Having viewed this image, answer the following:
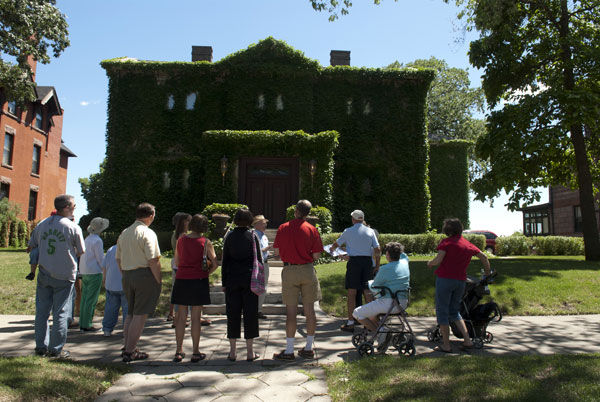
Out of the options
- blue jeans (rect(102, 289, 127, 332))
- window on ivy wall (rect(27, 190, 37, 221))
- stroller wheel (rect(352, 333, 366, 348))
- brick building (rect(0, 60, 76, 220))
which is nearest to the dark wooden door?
blue jeans (rect(102, 289, 127, 332))

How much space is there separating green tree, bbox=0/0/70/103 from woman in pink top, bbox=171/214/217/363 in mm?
16567

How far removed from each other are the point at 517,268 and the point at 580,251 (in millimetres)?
14985

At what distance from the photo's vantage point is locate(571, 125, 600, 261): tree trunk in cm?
1535

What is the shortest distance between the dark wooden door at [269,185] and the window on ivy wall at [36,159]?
758 inches

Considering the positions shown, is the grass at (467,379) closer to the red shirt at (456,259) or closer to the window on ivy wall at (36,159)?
the red shirt at (456,259)

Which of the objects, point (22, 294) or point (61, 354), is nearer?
point (61, 354)

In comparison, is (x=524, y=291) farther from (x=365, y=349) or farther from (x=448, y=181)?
(x=448, y=181)

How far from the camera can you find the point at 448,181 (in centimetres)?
2709

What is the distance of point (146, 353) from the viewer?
567 centimetres

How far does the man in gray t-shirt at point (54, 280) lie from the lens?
5.41m

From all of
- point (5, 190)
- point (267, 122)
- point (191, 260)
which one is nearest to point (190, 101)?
point (267, 122)

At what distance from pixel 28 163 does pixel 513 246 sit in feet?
103

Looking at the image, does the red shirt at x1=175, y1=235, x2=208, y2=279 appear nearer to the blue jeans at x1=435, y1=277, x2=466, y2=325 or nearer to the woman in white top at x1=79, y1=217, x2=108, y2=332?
the woman in white top at x1=79, y1=217, x2=108, y2=332

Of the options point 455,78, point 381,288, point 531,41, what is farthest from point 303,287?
point 455,78
